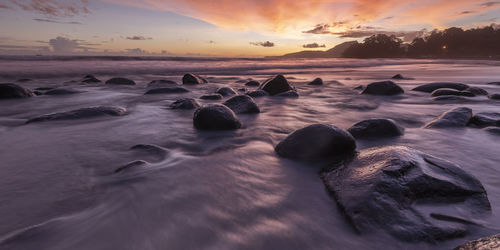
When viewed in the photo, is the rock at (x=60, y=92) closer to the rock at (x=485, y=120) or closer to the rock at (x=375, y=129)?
the rock at (x=375, y=129)

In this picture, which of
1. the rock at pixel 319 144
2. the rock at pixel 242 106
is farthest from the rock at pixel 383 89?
the rock at pixel 319 144

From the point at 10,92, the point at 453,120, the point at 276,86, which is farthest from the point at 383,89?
the point at 10,92

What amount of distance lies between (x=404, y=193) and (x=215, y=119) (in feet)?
6.30

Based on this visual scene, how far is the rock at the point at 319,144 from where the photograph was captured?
1912 millimetres

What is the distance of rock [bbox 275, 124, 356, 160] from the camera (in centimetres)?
191

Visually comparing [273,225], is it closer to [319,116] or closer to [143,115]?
[319,116]

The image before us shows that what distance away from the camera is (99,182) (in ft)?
5.17

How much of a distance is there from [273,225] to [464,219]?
0.85 meters

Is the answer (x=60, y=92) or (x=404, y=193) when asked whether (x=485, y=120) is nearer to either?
(x=404, y=193)

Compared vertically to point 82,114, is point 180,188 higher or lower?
lower

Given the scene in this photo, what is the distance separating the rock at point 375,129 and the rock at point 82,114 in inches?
119

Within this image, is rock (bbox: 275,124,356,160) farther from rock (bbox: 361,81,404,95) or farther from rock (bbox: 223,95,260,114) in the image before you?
rock (bbox: 361,81,404,95)

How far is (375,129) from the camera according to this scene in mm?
2426

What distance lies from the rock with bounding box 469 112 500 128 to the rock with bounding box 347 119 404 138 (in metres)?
0.98
